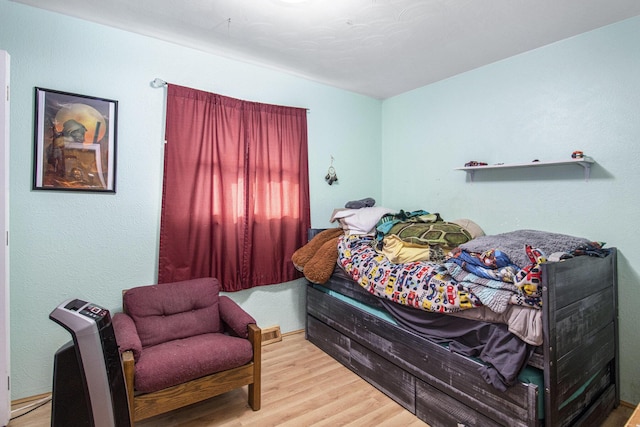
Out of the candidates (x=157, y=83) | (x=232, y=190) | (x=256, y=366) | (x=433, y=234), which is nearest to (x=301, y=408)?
(x=256, y=366)

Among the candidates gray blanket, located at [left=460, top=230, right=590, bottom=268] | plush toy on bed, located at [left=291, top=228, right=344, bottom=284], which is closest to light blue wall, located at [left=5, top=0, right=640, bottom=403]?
gray blanket, located at [left=460, top=230, right=590, bottom=268]

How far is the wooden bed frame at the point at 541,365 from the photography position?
5.17 ft

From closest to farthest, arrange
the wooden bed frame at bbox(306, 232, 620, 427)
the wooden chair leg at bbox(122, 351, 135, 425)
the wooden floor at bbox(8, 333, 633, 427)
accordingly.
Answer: the wooden bed frame at bbox(306, 232, 620, 427)
the wooden chair leg at bbox(122, 351, 135, 425)
the wooden floor at bbox(8, 333, 633, 427)

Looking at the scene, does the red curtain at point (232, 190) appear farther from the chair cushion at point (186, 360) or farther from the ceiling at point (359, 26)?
the chair cushion at point (186, 360)

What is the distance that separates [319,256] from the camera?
2.95 m

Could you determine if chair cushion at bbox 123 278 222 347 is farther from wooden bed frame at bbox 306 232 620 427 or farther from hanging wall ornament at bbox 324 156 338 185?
hanging wall ornament at bbox 324 156 338 185

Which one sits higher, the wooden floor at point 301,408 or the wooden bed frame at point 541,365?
the wooden bed frame at point 541,365

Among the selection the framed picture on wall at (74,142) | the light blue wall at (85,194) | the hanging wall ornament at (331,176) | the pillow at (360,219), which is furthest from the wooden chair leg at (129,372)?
the hanging wall ornament at (331,176)

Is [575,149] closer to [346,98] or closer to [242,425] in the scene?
[346,98]

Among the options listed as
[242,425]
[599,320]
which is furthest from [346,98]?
[242,425]

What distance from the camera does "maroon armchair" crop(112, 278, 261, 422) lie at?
5.99ft

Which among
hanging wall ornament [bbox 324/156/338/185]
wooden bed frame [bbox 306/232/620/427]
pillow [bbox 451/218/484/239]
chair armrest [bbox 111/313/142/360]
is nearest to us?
wooden bed frame [bbox 306/232/620/427]

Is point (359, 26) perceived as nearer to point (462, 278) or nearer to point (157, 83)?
point (157, 83)

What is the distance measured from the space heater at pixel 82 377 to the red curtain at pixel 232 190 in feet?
4.68
